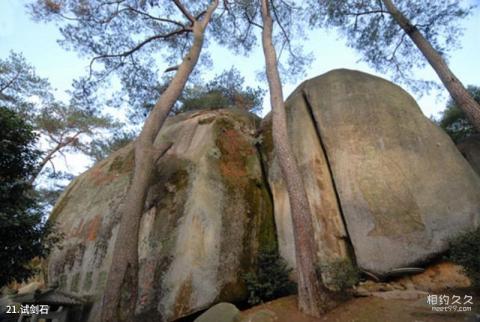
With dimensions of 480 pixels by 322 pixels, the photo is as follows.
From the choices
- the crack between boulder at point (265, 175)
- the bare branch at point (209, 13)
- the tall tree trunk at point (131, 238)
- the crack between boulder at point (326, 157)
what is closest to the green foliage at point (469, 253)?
the crack between boulder at point (326, 157)

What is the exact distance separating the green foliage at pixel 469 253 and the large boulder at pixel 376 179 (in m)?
0.36

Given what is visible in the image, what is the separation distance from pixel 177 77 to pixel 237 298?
5.94 meters

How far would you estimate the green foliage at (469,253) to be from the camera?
172 inches

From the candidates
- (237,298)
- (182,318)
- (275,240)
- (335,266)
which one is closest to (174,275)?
(182,318)

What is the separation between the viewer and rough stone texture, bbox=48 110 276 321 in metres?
5.15

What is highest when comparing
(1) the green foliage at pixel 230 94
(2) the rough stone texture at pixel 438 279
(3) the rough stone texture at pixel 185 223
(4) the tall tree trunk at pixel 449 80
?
(1) the green foliage at pixel 230 94

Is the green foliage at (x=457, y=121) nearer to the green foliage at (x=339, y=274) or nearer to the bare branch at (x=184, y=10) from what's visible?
the green foliage at (x=339, y=274)

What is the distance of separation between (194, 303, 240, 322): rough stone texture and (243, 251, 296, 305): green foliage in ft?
2.56

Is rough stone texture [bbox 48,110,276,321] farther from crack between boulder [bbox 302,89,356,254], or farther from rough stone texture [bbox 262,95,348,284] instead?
crack between boulder [bbox 302,89,356,254]

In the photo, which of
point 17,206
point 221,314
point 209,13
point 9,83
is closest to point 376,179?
point 221,314

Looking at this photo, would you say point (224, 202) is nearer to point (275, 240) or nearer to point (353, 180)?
point (275, 240)

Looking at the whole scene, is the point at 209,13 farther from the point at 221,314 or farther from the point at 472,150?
the point at 472,150

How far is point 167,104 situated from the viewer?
6.75 m

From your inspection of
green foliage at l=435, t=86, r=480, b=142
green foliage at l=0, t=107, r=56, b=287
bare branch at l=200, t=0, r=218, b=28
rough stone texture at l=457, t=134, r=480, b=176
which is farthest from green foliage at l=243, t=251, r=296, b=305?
green foliage at l=435, t=86, r=480, b=142
